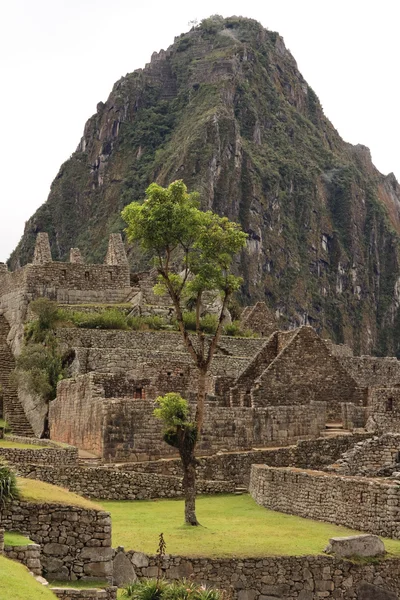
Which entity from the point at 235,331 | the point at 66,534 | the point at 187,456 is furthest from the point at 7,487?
the point at 235,331

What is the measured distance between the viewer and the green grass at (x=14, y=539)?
1511 cm

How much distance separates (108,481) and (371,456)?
20.2ft

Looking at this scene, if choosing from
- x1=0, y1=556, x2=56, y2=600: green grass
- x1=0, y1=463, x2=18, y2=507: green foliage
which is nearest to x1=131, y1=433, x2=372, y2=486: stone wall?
x1=0, y1=463, x2=18, y2=507: green foliage

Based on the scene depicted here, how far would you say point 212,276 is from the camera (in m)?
25.9

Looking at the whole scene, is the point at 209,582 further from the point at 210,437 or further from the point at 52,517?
the point at 210,437

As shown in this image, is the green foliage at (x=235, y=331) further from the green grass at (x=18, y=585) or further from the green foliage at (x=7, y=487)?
the green grass at (x=18, y=585)

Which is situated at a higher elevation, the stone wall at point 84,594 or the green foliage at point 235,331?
the green foliage at point 235,331

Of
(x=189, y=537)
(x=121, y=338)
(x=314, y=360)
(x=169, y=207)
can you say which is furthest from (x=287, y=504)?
(x=121, y=338)

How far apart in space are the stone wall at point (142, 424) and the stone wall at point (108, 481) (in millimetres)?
2189

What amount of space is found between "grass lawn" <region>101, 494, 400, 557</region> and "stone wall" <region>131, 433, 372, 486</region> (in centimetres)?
152

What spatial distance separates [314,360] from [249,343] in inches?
298

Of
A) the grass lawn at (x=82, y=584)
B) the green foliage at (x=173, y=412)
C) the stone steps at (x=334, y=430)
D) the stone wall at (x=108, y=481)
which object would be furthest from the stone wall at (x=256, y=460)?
the grass lawn at (x=82, y=584)

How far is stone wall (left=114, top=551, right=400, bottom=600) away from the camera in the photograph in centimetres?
1828

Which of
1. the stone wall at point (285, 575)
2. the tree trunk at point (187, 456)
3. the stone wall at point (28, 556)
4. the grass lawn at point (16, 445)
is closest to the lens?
the stone wall at point (28, 556)
